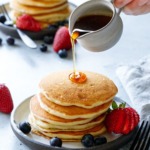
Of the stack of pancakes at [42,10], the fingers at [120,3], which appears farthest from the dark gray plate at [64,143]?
the stack of pancakes at [42,10]

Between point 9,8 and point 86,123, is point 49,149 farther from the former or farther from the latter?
point 9,8

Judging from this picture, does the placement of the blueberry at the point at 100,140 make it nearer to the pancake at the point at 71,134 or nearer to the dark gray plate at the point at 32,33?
the pancake at the point at 71,134

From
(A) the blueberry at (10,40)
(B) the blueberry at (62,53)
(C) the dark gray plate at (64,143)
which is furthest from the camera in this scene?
(A) the blueberry at (10,40)

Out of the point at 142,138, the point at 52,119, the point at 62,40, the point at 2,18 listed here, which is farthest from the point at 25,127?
the point at 2,18

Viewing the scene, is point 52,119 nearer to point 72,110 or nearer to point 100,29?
point 72,110

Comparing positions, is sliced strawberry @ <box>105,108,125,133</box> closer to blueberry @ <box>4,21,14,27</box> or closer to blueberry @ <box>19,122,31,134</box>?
blueberry @ <box>19,122,31,134</box>

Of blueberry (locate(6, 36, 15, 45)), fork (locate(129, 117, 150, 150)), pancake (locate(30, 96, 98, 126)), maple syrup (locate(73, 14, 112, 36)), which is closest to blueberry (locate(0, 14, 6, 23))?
blueberry (locate(6, 36, 15, 45))
